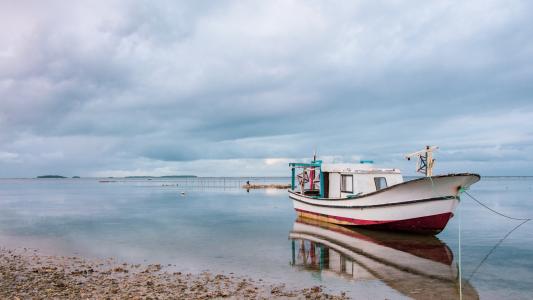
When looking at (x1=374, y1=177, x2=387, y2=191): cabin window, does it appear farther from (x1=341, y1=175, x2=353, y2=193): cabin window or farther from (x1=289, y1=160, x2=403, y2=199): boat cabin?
(x1=341, y1=175, x2=353, y2=193): cabin window

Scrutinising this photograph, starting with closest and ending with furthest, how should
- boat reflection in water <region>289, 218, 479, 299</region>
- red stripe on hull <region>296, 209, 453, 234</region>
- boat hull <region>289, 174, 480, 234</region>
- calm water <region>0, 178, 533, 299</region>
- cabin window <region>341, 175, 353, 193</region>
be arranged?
boat reflection in water <region>289, 218, 479, 299</region>
calm water <region>0, 178, 533, 299</region>
boat hull <region>289, 174, 480, 234</region>
red stripe on hull <region>296, 209, 453, 234</region>
cabin window <region>341, 175, 353, 193</region>

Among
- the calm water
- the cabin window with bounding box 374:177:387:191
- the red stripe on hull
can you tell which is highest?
the cabin window with bounding box 374:177:387:191

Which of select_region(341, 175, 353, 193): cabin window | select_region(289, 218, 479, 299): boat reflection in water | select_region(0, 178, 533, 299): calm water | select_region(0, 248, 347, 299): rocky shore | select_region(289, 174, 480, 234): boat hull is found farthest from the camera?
select_region(341, 175, 353, 193): cabin window

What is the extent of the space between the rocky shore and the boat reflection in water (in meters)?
3.30

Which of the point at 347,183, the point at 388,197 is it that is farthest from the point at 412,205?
the point at 347,183

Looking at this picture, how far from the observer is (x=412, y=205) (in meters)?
23.1

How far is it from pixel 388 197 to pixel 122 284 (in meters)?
16.0

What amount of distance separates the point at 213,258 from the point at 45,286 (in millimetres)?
7774

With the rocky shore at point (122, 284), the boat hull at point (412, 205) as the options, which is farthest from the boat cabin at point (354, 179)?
the rocky shore at point (122, 284)

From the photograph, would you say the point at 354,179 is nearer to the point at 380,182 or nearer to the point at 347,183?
the point at 347,183

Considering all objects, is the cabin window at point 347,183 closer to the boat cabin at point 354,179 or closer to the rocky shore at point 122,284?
the boat cabin at point 354,179

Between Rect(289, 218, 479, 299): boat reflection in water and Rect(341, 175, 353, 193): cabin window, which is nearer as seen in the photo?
Rect(289, 218, 479, 299): boat reflection in water

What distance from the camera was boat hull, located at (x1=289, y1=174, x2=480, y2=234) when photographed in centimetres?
2195

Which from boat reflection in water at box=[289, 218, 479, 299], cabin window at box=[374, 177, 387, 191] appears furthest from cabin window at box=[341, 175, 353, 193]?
boat reflection in water at box=[289, 218, 479, 299]
